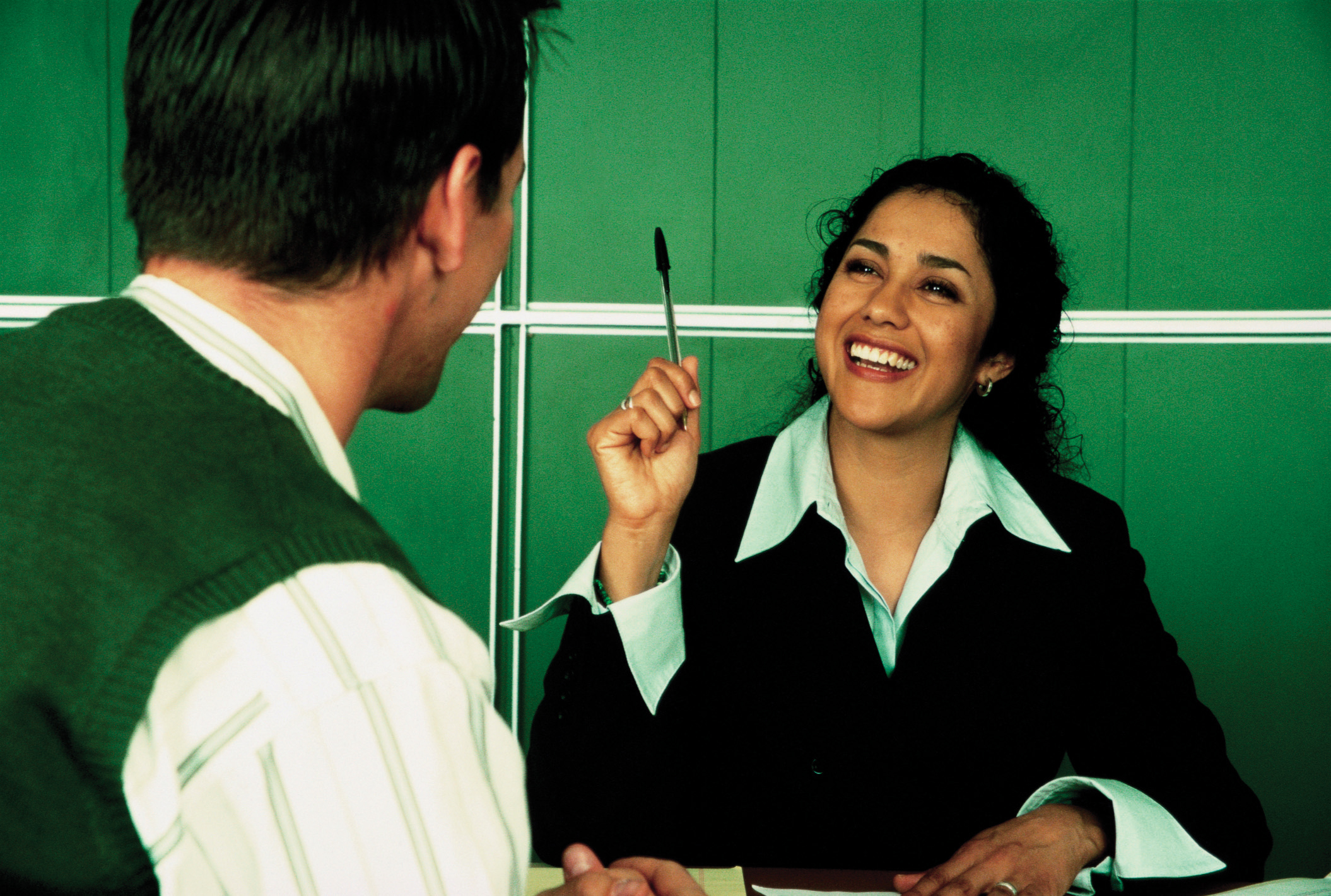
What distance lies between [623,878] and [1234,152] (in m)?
1.83

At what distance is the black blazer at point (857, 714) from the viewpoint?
3.59 ft

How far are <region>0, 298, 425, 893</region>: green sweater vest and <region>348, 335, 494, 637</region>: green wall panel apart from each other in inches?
60.4

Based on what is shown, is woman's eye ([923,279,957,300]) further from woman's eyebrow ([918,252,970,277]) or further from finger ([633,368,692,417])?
finger ([633,368,692,417])

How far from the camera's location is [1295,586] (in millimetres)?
1921

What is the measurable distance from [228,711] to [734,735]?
35.3 inches

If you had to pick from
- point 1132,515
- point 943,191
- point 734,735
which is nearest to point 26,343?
point 734,735

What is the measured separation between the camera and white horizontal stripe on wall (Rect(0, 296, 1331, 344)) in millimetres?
1883

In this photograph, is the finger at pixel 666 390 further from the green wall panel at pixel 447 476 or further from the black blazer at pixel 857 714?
the green wall panel at pixel 447 476

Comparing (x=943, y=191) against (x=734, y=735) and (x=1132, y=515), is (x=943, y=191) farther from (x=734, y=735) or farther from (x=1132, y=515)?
(x=1132, y=515)

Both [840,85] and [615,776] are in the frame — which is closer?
[615,776]

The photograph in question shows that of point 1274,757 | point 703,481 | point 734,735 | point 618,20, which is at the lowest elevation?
point 1274,757

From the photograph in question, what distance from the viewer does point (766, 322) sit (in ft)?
6.38

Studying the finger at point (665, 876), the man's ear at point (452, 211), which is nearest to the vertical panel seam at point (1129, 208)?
the finger at point (665, 876)

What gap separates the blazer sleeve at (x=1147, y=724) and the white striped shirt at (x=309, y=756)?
0.91m
